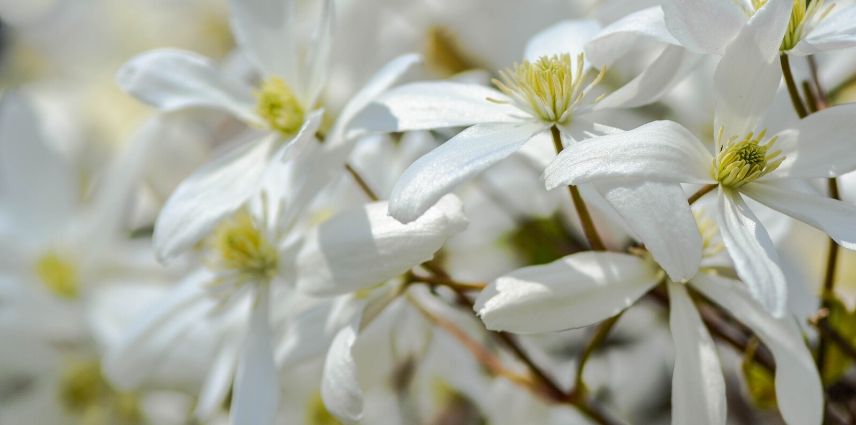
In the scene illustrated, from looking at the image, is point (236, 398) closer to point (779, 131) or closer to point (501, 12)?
point (779, 131)

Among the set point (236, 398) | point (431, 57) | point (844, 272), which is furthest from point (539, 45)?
point (844, 272)

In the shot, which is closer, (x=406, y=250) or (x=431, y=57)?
(x=406, y=250)

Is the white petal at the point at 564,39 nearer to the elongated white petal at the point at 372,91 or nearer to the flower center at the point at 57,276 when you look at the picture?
the elongated white petal at the point at 372,91

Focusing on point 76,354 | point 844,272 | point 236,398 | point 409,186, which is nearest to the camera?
point 409,186

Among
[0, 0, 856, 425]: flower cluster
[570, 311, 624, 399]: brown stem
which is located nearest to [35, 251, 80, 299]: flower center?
[0, 0, 856, 425]: flower cluster

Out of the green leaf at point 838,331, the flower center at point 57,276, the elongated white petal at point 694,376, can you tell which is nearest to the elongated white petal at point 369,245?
the elongated white petal at point 694,376

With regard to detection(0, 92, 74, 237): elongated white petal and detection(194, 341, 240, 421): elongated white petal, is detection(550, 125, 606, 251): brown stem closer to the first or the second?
detection(194, 341, 240, 421): elongated white petal

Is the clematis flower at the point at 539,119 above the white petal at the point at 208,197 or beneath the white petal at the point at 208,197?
above
